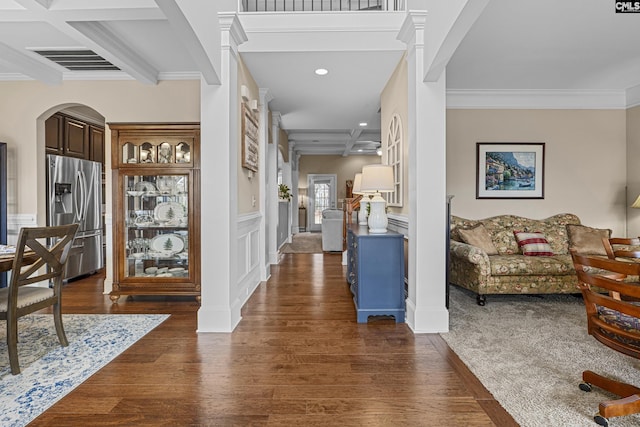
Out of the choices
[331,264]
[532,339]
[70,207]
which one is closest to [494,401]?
[532,339]

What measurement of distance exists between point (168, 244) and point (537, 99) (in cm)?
517

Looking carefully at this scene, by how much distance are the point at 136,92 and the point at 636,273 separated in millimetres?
4864

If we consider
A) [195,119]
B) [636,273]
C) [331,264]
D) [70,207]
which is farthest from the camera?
[331,264]

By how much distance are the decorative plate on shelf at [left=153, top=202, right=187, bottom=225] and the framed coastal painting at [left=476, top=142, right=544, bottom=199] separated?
12.8ft

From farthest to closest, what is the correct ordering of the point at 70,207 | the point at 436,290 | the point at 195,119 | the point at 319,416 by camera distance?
1. the point at 70,207
2. the point at 195,119
3. the point at 436,290
4. the point at 319,416

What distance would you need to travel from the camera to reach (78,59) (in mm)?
3906

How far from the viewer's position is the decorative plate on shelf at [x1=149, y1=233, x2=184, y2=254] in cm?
407

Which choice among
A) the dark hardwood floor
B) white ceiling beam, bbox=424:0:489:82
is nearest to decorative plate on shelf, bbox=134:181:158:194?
the dark hardwood floor

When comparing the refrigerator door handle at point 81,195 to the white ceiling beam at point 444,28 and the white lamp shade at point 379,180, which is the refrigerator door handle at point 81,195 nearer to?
the white lamp shade at point 379,180

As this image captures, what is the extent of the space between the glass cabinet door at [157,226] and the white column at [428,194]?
246 centimetres

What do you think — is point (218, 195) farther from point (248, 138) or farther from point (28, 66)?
point (28, 66)

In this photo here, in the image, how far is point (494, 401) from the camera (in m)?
2.00

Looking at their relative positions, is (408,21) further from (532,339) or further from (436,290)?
(532,339)

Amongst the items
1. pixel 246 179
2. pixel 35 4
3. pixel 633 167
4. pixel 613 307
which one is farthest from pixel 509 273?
pixel 35 4
